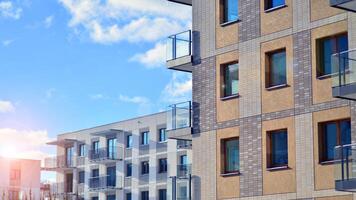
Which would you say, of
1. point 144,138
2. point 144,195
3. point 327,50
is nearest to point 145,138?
point 144,138

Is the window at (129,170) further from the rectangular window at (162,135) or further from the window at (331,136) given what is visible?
the window at (331,136)

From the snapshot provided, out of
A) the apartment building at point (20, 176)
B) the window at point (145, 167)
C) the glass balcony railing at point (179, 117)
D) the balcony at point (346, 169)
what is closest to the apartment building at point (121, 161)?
the window at point (145, 167)

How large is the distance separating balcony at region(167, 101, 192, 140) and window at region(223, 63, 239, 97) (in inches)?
77.1

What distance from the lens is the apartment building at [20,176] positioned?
290ft

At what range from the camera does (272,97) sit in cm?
2623

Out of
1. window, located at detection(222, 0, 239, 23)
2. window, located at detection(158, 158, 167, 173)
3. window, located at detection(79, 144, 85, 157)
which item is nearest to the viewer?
window, located at detection(222, 0, 239, 23)

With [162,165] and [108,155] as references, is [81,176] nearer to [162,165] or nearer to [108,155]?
[108,155]

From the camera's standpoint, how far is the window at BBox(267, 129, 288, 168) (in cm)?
2582

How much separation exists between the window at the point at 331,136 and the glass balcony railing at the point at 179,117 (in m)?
5.99

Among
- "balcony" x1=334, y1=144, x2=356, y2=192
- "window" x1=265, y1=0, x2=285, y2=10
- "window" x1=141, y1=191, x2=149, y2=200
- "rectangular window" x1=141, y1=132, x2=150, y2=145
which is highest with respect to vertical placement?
"window" x1=265, y1=0, x2=285, y2=10

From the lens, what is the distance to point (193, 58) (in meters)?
29.3

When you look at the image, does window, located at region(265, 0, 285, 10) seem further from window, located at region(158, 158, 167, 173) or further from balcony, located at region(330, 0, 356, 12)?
window, located at region(158, 158, 167, 173)

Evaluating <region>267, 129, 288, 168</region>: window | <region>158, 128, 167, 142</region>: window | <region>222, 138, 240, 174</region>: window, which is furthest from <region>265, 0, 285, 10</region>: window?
<region>158, 128, 167, 142</region>: window

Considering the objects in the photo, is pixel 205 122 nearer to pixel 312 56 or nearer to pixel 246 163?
pixel 246 163
